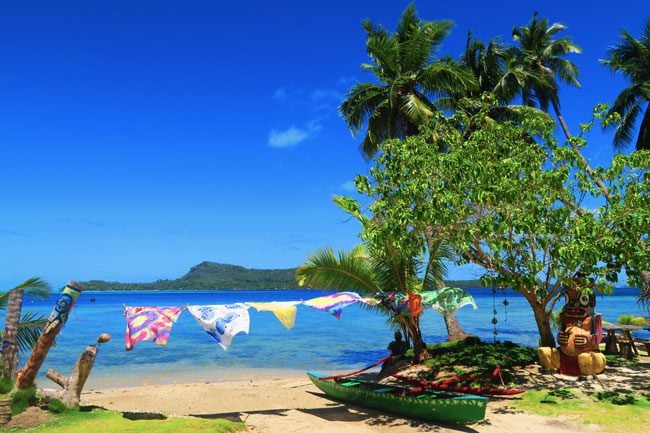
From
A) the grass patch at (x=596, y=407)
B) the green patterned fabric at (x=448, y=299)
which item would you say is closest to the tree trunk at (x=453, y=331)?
the green patterned fabric at (x=448, y=299)

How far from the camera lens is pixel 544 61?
2459cm

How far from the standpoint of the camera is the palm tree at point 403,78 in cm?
1947

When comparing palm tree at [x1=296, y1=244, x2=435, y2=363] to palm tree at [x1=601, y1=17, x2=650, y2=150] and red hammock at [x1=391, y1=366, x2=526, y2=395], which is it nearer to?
red hammock at [x1=391, y1=366, x2=526, y2=395]

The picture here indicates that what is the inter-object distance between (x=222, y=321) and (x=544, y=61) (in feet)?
71.3

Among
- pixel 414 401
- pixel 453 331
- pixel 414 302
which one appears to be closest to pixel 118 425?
pixel 414 401

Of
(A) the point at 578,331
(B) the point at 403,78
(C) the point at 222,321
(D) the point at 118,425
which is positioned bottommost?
(D) the point at 118,425

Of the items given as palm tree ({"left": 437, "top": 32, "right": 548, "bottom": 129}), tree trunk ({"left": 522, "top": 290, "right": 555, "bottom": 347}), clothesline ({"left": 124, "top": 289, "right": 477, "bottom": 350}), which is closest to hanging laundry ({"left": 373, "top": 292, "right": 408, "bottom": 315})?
clothesline ({"left": 124, "top": 289, "right": 477, "bottom": 350})

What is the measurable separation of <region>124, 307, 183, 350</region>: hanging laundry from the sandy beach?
2721 mm

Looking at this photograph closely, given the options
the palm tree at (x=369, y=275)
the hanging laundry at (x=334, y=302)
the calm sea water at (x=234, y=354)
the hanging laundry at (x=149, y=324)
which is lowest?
the calm sea water at (x=234, y=354)

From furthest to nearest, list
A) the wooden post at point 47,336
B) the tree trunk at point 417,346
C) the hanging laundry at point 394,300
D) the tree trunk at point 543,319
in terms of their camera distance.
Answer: the tree trunk at point 417,346, the tree trunk at point 543,319, the hanging laundry at point 394,300, the wooden post at point 47,336

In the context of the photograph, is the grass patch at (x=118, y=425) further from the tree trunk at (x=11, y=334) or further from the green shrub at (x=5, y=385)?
the tree trunk at (x=11, y=334)

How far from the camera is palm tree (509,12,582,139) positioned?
75.7 ft

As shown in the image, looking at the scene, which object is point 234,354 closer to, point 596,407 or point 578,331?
point 578,331

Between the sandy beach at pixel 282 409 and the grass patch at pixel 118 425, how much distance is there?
1.19 meters
